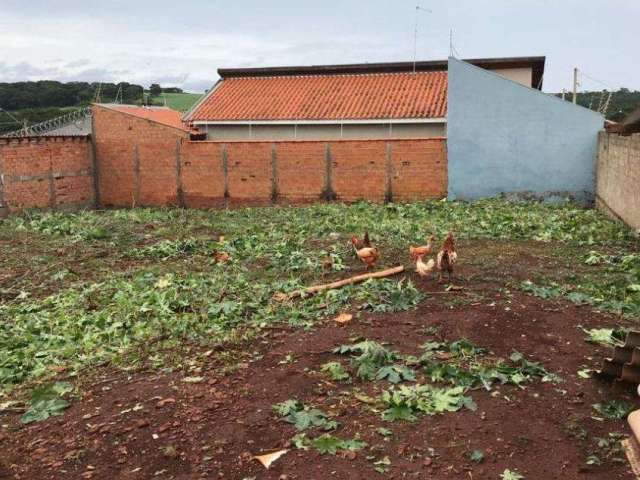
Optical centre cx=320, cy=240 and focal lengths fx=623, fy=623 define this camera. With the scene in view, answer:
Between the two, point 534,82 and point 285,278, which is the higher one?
point 534,82

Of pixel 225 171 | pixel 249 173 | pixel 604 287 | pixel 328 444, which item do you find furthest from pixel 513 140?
pixel 328 444

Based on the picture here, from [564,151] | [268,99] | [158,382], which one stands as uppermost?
[268,99]

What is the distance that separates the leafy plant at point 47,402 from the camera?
5051 millimetres

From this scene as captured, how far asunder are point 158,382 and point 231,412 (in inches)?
39.7

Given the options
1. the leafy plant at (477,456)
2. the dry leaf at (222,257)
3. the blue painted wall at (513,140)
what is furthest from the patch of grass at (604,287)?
the blue painted wall at (513,140)

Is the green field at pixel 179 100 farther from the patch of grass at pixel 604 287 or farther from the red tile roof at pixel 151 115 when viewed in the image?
the patch of grass at pixel 604 287

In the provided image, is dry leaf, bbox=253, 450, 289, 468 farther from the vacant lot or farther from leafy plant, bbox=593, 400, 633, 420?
leafy plant, bbox=593, 400, 633, 420

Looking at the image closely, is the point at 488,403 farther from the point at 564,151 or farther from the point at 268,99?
the point at 268,99

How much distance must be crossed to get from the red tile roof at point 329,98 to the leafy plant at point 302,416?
1778 cm

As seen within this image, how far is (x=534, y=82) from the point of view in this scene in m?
27.0

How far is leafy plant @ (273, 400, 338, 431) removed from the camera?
4.53 m

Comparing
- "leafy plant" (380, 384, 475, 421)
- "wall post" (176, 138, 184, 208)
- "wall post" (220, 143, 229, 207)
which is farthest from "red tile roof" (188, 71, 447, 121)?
"leafy plant" (380, 384, 475, 421)

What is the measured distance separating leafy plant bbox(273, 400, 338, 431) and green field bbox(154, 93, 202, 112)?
124ft

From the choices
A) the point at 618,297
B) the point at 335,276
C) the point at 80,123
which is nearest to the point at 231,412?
the point at 335,276
